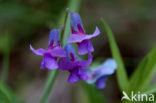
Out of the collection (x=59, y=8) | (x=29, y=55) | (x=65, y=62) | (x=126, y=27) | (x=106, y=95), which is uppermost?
(x=65, y=62)

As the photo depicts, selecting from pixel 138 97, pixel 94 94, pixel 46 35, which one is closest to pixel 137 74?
pixel 138 97

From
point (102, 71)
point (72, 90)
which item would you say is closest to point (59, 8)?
point (72, 90)

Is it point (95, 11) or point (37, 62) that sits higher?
point (95, 11)

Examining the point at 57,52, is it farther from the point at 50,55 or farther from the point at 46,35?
the point at 46,35

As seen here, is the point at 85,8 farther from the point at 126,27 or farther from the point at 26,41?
the point at 26,41

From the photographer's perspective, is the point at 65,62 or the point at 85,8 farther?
the point at 85,8

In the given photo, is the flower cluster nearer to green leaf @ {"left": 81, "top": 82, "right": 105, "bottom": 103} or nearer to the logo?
the logo
